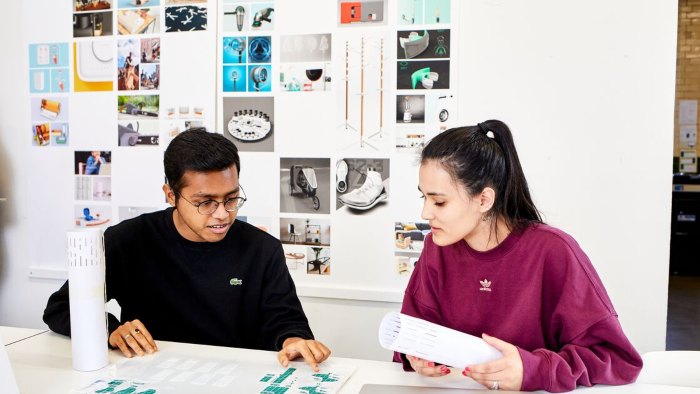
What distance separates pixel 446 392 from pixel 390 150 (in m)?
1.56

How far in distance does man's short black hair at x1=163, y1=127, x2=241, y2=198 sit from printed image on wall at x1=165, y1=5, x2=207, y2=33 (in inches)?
50.8

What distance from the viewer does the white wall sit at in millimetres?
2387

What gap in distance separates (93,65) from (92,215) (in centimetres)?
77

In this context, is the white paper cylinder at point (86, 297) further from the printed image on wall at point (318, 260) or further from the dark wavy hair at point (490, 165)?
the printed image on wall at point (318, 260)

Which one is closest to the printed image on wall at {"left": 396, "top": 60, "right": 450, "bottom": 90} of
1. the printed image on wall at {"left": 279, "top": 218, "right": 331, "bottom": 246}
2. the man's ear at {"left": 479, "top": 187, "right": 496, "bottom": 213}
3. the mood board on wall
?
the mood board on wall

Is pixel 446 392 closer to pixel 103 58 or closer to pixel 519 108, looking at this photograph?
pixel 519 108

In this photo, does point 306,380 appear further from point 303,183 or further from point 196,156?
point 303,183

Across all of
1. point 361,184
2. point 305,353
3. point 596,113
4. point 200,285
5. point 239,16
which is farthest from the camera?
point 239,16

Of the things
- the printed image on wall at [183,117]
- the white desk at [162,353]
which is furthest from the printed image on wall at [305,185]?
the white desk at [162,353]

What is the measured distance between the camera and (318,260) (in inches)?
109

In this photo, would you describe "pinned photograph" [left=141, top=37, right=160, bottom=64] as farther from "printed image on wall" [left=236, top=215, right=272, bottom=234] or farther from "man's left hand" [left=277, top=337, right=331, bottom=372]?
"man's left hand" [left=277, top=337, right=331, bottom=372]

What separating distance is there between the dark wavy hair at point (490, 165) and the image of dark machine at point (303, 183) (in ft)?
4.22

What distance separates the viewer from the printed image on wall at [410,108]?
259cm

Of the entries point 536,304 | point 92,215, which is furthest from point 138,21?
point 536,304
